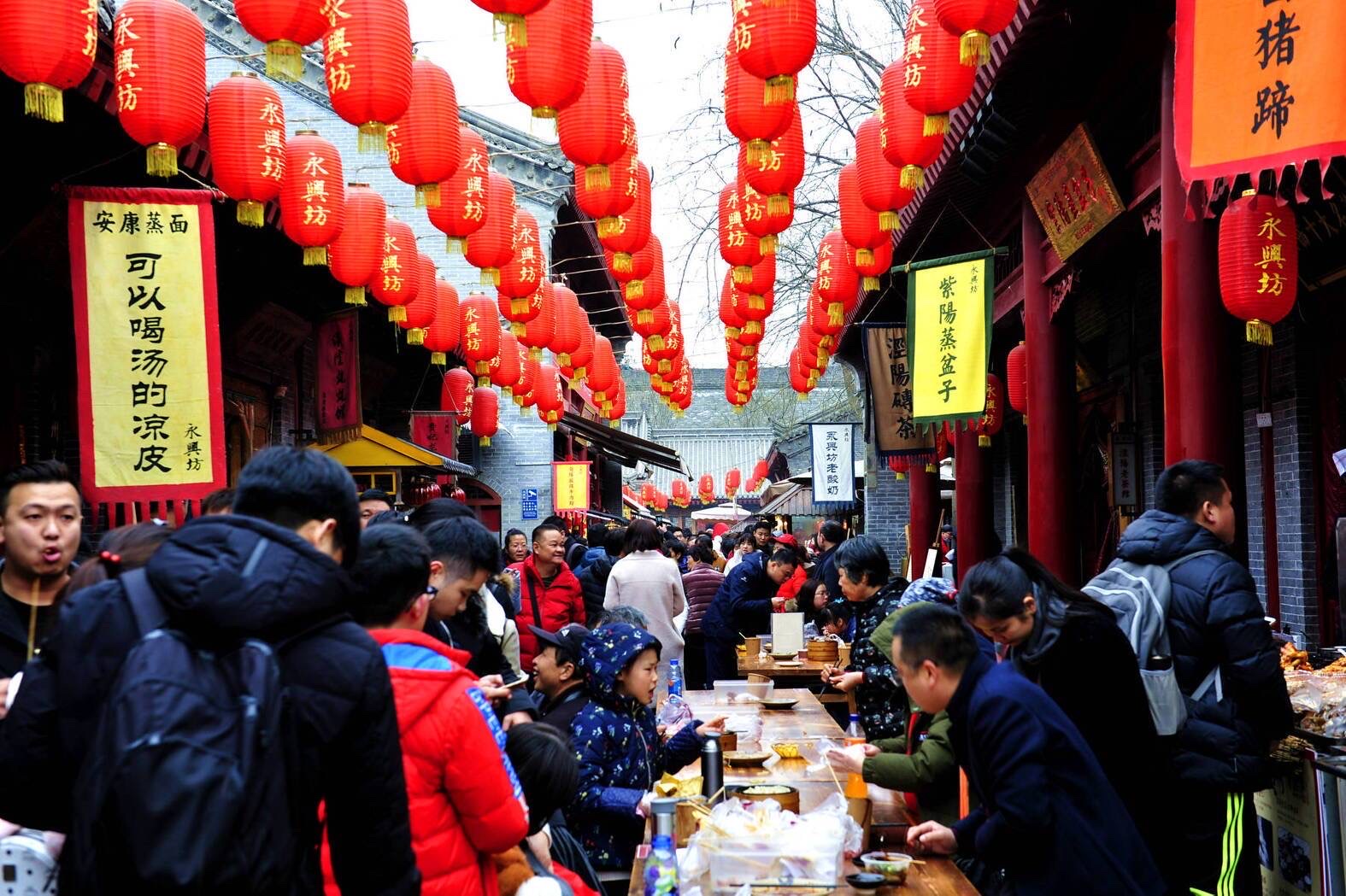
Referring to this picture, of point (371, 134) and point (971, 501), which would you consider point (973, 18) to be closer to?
point (371, 134)

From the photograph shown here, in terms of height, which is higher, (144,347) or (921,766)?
(144,347)

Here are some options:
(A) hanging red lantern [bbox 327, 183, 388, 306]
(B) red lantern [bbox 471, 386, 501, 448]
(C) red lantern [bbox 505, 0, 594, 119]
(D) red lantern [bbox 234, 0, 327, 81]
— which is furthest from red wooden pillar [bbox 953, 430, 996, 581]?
(D) red lantern [bbox 234, 0, 327, 81]

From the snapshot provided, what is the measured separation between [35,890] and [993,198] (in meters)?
9.86

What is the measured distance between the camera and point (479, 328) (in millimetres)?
13852

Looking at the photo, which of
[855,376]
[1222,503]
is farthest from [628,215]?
[855,376]

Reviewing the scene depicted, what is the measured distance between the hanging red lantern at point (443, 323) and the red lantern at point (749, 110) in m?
5.20

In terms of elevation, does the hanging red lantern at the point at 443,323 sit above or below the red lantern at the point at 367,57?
below

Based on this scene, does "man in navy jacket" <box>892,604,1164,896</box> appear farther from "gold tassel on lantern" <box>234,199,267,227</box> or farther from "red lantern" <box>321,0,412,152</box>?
"gold tassel on lantern" <box>234,199,267,227</box>

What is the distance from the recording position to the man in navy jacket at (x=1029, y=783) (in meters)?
3.40

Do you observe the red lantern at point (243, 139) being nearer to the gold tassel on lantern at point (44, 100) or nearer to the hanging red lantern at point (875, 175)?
the gold tassel on lantern at point (44, 100)

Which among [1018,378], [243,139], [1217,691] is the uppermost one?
[243,139]

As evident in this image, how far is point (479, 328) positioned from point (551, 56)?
7.31 metres

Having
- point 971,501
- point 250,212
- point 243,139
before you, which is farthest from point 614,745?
point 971,501

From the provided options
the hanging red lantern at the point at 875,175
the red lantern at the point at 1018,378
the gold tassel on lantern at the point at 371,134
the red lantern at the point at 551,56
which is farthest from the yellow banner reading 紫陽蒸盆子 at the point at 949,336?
the gold tassel on lantern at the point at 371,134
